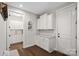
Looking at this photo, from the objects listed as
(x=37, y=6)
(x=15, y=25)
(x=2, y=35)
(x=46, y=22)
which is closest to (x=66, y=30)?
(x=46, y=22)

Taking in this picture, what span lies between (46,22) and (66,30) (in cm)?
45

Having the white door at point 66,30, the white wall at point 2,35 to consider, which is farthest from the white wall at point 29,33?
the white door at point 66,30

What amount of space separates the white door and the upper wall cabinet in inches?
4.8

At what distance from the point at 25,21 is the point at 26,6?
0.26 meters

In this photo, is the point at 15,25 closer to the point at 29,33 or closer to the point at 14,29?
the point at 14,29

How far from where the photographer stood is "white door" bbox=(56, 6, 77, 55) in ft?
3.18

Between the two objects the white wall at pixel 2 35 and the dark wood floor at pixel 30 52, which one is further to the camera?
the dark wood floor at pixel 30 52

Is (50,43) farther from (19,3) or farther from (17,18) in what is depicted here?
(19,3)

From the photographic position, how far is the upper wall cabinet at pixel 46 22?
3.39 feet

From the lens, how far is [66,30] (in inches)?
42.5

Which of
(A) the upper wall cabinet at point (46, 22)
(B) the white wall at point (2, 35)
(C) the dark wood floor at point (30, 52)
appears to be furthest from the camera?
(A) the upper wall cabinet at point (46, 22)

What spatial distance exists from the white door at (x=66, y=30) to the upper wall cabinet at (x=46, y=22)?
0.12 metres

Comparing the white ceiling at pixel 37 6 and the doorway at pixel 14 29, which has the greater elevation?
the white ceiling at pixel 37 6

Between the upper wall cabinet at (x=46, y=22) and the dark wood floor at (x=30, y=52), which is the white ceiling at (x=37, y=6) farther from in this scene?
the dark wood floor at (x=30, y=52)
